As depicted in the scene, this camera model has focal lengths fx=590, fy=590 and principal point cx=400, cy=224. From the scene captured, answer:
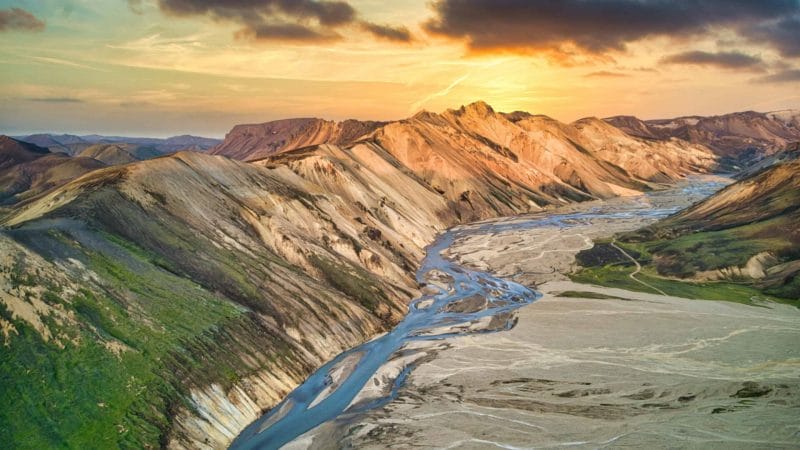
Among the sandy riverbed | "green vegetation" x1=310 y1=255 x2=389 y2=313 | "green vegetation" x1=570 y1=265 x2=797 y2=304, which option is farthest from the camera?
"green vegetation" x1=570 y1=265 x2=797 y2=304

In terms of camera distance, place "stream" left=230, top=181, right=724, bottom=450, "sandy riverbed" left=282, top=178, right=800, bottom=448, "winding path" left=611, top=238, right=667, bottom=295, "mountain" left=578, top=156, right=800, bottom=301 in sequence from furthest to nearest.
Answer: "winding path" left=611, top=238, right=667, bottom=295, "mountain" left=578, top=156, right=800, bottom=301, "stream" left=230, top=181, right=724, bottom=450, "sandy riverbed" left=282, top=178, right=800, bottom=448

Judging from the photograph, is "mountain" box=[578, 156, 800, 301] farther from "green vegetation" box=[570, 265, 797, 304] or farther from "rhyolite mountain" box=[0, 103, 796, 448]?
"rhyolite mountain" box=[0, 103, 796, 448]

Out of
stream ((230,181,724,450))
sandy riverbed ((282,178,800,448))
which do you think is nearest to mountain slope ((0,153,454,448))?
stream ((230,181,724,450))

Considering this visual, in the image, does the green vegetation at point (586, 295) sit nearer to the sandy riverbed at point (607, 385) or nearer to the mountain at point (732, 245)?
the sandy riverbed at point (607, 385)

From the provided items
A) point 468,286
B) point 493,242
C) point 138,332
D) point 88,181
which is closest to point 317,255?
point 468,286

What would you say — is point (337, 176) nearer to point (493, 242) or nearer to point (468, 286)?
point (493, 242)

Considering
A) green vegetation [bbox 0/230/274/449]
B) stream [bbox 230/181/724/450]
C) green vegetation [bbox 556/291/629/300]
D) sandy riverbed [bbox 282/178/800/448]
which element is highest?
green vegetation [bbox 0/230/274/449]

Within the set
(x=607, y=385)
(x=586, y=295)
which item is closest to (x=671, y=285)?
(x=586, y=295)

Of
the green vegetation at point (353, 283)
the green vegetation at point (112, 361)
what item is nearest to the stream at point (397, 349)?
the green vegetation at point (353, 283)
